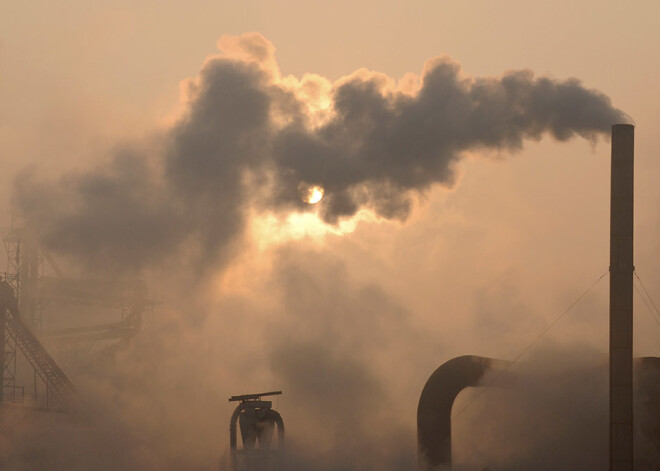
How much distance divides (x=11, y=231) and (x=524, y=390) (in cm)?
3839

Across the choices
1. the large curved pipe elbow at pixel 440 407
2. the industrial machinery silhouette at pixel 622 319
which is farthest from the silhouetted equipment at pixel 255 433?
the industrial machinery silhouette at pixel 622 319

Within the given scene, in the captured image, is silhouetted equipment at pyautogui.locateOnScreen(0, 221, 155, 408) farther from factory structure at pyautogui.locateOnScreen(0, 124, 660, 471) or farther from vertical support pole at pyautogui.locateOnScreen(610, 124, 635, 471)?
vertical support pole at pyautogui.locateOnScreen(610, 124, 635, 471)

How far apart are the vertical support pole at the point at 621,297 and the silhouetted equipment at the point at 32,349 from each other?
99.6ft

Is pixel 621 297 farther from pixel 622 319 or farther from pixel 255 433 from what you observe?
pixel 255 433

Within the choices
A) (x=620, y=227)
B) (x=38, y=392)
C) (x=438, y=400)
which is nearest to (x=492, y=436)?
(x=438, y=400)

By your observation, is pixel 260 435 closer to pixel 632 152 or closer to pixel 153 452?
pixel 153 452

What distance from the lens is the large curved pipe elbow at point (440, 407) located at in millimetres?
44719

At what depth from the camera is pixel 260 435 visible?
4866 cm

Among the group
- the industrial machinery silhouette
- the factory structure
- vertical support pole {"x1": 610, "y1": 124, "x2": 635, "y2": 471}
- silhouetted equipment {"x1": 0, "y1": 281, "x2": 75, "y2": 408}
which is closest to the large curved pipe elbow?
the factory structure

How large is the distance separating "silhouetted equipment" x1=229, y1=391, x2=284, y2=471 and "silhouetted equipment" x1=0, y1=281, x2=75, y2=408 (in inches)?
551

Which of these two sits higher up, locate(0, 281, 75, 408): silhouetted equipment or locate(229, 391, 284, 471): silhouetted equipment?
locate(0, 281, 75, 408): silhouetted equipment

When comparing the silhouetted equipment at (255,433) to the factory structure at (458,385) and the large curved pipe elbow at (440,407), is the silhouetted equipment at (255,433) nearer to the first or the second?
the factory structure at (458,385)

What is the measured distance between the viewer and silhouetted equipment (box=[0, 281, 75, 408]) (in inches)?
2234

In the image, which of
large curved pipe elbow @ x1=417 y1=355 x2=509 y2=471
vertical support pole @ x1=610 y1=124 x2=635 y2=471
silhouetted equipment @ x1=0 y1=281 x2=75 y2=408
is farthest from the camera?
silhouetted equipment @ x1=0 y1=281 x2=75 y2=408
